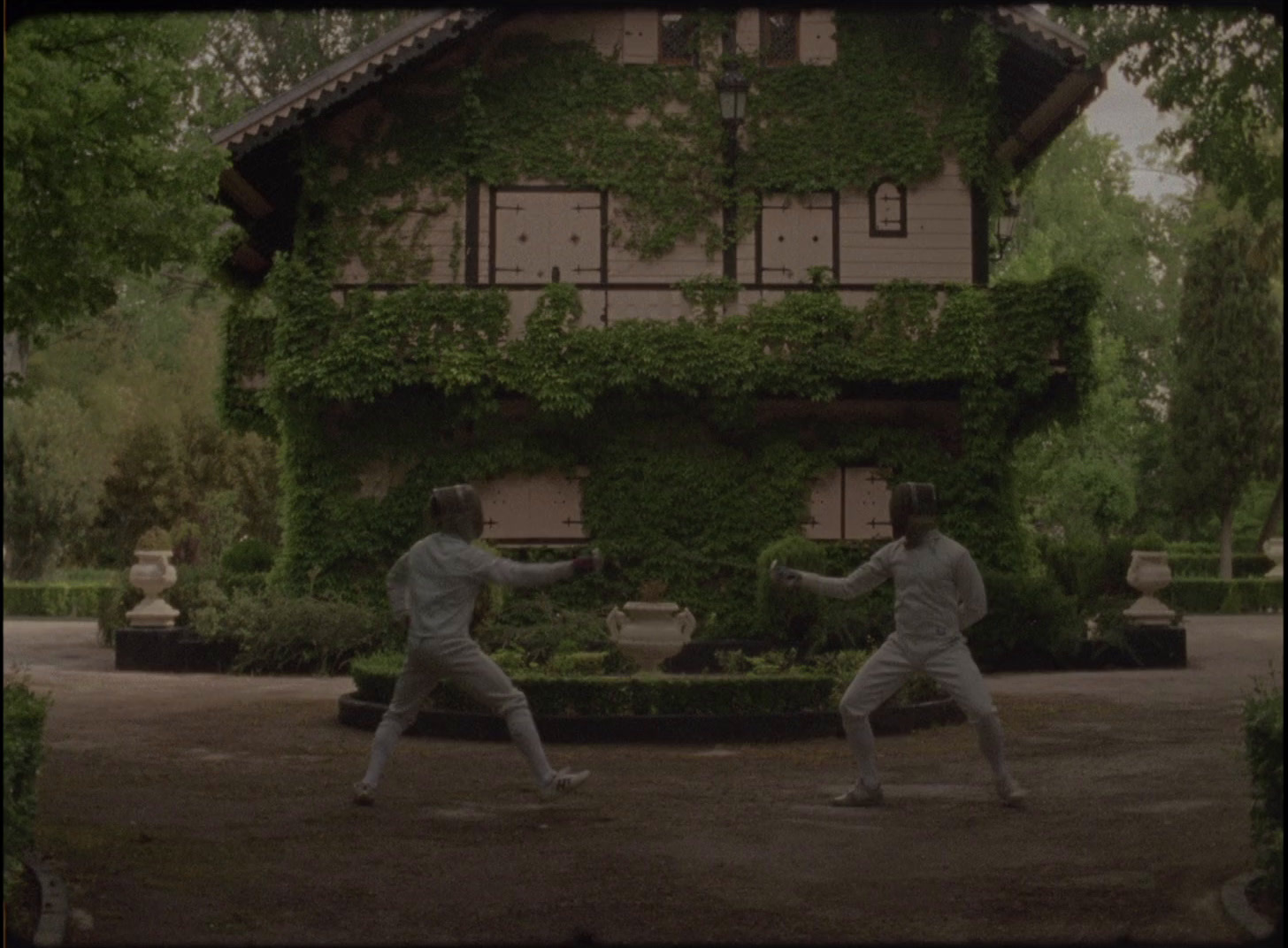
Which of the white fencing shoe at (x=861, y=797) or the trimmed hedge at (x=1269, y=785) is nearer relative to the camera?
the trimmed hedge at (x=1269, y=785)

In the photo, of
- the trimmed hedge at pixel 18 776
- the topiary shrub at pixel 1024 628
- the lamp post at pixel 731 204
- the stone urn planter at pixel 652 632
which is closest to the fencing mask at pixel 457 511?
the trimmed hedge at pixel 18 776

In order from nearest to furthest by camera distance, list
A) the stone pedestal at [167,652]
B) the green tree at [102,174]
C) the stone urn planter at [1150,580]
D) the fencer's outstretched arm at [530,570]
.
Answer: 1. the green tree at [102,174]
2. the fencer's outstretched arm at [530,570]
3. the stone pedestal at [167,652]
4. the stone urn planter at [1150,580]

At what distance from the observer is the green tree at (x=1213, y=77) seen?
10852 millimetres

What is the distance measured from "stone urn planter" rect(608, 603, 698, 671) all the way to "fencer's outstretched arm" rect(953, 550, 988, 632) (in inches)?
216

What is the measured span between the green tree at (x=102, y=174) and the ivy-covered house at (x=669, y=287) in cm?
1287

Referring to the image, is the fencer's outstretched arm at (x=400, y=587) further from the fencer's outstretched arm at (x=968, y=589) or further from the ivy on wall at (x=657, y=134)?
the ivy on wall at (x=657, y=134)

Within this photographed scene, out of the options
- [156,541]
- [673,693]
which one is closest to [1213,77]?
[673,693]

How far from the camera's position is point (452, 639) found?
1098 centimetres

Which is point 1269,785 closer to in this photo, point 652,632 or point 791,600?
point 652,632

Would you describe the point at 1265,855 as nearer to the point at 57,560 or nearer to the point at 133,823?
the point at 133,823

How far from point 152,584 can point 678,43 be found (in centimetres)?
1018

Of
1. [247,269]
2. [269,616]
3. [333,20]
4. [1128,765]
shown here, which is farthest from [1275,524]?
[1128,765]

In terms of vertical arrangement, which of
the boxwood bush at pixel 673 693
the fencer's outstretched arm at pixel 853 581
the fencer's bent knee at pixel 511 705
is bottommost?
the boxwood bush at pixel 673 693

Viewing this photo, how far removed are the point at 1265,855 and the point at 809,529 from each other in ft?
58.6
